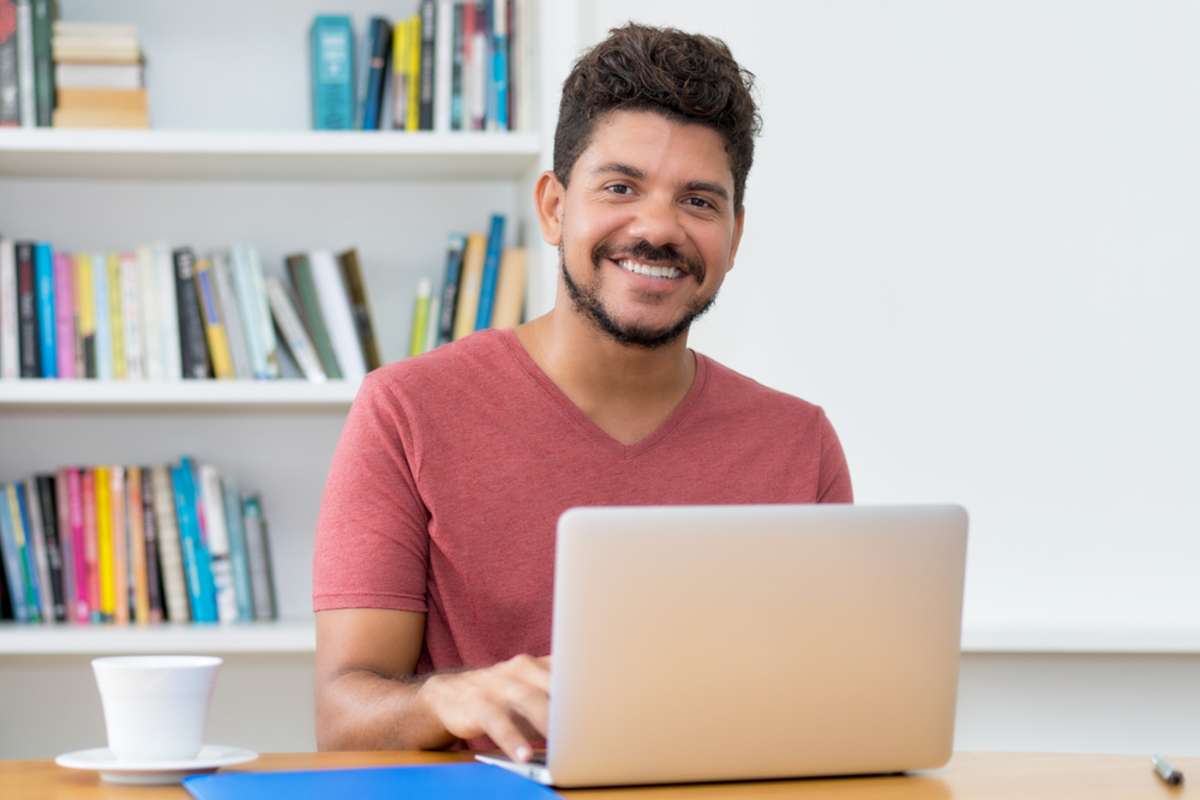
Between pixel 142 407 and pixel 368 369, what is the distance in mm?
405

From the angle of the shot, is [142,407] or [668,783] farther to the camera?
[142,407]

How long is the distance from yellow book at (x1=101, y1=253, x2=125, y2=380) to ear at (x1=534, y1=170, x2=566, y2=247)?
979mm

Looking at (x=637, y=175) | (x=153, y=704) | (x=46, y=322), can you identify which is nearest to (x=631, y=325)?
(x=637, y=175)

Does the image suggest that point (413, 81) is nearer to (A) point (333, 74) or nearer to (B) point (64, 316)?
(A) point (333, 74)

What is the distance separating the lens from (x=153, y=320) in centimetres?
247

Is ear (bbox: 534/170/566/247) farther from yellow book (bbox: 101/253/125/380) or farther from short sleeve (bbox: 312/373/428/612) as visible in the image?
yellow book (bbox: 101/253/125/380)

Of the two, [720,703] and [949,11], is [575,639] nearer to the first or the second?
[720,703]

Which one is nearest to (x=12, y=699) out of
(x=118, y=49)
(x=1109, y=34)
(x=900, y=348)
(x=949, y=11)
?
(x=118, y=49)

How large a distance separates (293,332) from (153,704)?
155cm

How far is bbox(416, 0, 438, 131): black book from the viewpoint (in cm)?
251

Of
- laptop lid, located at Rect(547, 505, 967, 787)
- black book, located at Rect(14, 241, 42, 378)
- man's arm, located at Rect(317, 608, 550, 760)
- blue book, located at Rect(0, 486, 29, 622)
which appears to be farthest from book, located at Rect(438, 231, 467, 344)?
laptop lid, located at Rect(547, 505, 967, 787)

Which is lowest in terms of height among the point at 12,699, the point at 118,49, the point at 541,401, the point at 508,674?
the point at 12,699

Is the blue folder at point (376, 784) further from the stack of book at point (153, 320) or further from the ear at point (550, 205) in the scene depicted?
the stack of book at point (153, 320)

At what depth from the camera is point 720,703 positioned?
38.9 inches
